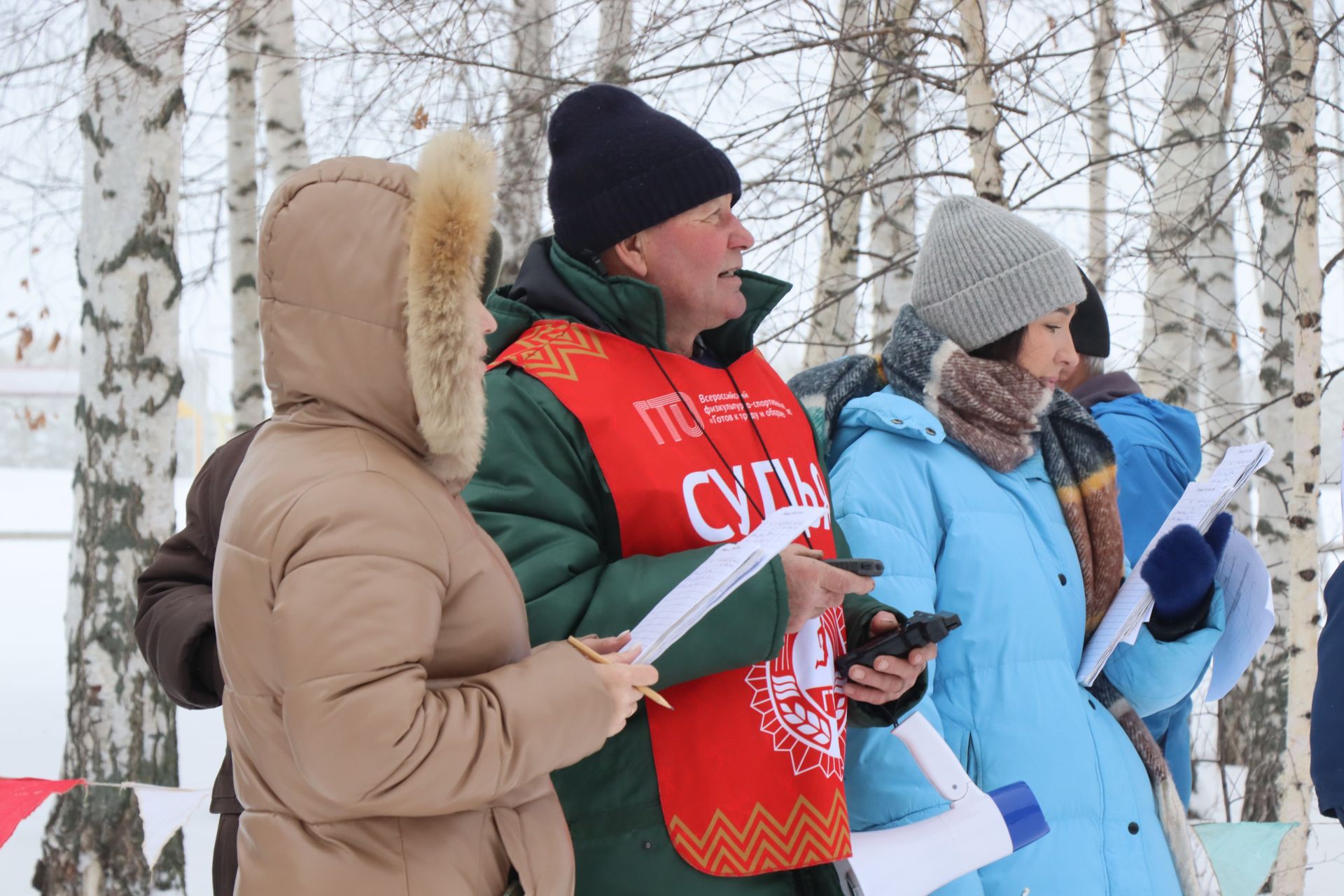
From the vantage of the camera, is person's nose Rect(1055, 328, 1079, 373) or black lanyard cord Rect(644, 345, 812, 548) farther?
person's nose Rect(1055, 328, 1079, 373)

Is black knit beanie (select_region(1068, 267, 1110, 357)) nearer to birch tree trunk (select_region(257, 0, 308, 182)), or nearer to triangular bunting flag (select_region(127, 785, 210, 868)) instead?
triangular bunting flag (select_region(127, 785, 210, 868))

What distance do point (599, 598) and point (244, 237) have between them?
20.3 ft

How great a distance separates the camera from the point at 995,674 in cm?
219

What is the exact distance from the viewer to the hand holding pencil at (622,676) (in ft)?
4.63

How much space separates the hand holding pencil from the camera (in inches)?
55.5

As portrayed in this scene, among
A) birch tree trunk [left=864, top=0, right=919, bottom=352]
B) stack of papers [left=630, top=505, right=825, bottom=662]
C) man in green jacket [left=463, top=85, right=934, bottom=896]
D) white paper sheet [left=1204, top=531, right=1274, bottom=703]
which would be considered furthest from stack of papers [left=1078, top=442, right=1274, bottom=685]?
stack of papers [left=630, top=505, right=825, bottom=662]

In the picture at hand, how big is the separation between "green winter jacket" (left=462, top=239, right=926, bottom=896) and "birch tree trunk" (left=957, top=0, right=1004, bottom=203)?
1.91 metres

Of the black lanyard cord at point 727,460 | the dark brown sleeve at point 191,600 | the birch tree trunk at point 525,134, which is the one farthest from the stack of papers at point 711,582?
the birch tree trunk at point 525,134

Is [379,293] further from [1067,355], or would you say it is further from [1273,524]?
[1273,524]

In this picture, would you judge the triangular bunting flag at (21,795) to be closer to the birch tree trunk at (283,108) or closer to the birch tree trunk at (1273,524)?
the birch tree trunk at (1273,524)

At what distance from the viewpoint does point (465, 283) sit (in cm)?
136

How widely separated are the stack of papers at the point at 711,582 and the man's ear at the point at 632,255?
610 mm

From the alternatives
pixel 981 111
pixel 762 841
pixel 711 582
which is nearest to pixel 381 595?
pixel 711 582

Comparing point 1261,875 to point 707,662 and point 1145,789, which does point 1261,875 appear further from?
point 707,662
